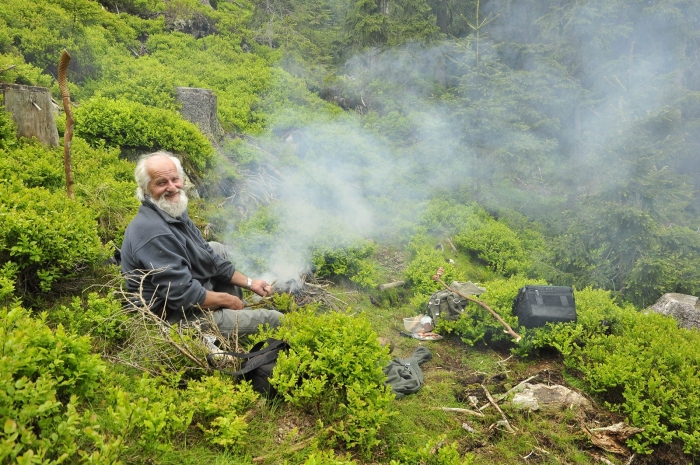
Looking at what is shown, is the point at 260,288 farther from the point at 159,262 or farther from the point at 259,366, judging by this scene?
the point at 259,366

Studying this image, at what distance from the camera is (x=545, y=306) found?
16.0ft

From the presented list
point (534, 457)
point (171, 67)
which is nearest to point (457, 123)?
point (171, 67)

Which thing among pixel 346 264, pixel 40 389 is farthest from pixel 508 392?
pixel 40 389

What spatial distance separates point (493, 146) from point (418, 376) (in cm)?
890

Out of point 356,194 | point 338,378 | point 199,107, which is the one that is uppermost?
point 199,107

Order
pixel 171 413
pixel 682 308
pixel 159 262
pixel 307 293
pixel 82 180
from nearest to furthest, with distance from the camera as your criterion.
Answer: pixel 171 413 < pixel 159 262 < pixel 82 180 < pixel 307 293 < pixel 682 308

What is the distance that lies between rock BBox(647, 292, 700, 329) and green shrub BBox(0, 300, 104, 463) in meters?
7.55

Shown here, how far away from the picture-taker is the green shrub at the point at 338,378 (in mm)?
2764

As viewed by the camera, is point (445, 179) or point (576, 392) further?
point (445, 179)

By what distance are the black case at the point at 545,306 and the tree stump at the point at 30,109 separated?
6.23 m

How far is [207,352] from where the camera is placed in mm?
3059

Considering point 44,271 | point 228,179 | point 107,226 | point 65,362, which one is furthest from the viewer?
point 228,179

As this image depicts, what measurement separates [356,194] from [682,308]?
6528mm

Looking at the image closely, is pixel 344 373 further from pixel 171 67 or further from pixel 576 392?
pixel 171 67
